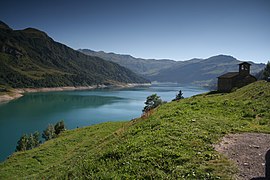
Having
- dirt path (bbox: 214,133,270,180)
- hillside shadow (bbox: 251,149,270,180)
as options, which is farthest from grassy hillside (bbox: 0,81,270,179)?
hillside shadow (bbox: 251,149,270,180)

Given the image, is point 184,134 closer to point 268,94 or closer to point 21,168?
point 268,94

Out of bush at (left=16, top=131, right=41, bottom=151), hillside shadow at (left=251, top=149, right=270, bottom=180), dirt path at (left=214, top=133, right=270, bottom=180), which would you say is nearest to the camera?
hillside shadow at (left=251, top=149, right=270, bottom=180)

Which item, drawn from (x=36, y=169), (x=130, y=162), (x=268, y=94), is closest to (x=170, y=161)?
(x=130, y=162)

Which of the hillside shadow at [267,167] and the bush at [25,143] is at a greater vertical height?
the hillside shadow at [267,167]

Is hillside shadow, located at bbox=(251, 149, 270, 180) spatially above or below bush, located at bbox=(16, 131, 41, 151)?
above

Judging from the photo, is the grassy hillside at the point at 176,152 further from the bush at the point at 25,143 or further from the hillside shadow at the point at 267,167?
the bush at the point at 25,143

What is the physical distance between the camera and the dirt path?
690 cm

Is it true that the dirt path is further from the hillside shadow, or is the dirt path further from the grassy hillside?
the grassy hillside

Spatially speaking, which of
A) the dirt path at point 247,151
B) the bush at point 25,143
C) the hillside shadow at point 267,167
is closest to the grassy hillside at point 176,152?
the dirt path at point 247,151

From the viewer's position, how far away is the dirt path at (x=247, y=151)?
6898 millimetres

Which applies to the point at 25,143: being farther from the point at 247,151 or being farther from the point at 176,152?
the point at 247,151

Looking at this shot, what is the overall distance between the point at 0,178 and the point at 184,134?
1718 cm

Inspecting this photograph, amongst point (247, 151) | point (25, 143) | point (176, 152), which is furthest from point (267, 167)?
point (25, 143)

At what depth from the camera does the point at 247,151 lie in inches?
333
